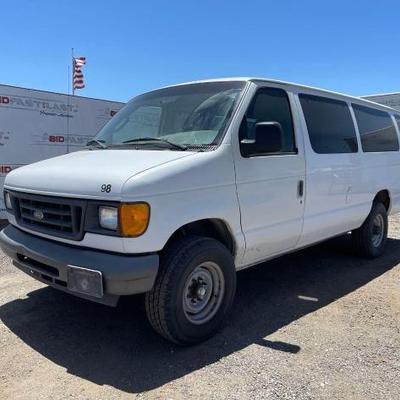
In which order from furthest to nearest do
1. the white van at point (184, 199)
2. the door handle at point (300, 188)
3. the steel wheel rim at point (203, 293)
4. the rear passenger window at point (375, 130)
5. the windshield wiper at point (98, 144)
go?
1. the rear passenger window at point (375, 130)
2. the door handle at point (300, 188)
3. the windshield wiper at point (98, 144)
4. the steel wheel rim at point (203, 293)
5. the white van at point (184, 199)

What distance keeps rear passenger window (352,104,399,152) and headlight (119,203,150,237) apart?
3831 mm

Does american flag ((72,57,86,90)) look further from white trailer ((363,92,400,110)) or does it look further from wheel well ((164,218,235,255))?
wheel well ((164,218,235,255))

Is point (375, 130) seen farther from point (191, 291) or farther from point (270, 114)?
point (191, 291)

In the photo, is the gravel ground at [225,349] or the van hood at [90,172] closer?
the gravel ground at [225,349]

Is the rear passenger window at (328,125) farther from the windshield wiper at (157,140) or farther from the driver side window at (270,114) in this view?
the windshield wiper at (157,140)

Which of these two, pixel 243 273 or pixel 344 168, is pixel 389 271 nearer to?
pixel 344 168

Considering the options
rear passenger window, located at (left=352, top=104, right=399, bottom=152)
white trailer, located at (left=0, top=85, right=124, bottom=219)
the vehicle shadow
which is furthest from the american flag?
the vehicle shadow

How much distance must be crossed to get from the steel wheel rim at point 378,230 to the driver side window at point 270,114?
105 inches

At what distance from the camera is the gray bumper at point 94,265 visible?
10.3 ft

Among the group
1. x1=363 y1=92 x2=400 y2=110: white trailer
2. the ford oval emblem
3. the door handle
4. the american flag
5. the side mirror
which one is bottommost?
the ford oval emblem

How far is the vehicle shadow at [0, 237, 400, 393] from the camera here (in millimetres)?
3379

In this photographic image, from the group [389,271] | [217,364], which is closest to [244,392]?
[217,364]

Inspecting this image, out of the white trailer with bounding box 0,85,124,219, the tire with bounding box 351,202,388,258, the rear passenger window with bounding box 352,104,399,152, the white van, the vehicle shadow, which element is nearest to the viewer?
the white van

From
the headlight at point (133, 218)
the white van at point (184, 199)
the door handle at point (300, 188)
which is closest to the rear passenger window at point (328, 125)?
the white van at point (184, 199)
